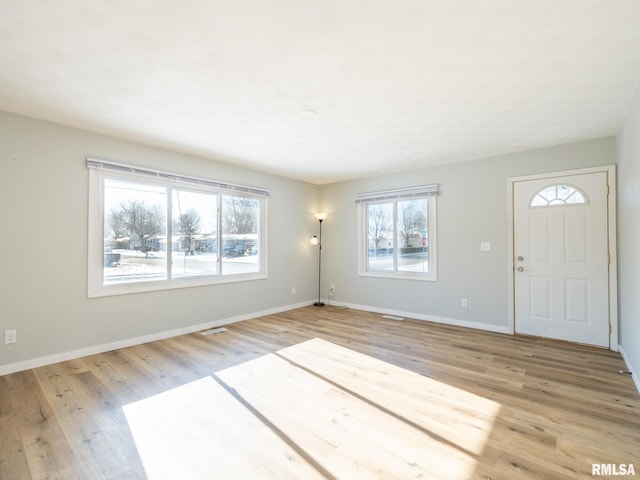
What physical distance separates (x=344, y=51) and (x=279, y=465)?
2553 millimetres

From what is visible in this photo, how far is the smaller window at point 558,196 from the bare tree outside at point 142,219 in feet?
16.2

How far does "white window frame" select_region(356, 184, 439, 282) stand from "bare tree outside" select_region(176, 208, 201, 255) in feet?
9.34

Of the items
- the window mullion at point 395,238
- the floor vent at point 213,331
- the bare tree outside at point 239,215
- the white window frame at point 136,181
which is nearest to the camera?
the white window frame at point 136,181

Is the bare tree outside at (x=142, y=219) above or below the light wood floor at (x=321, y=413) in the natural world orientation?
above

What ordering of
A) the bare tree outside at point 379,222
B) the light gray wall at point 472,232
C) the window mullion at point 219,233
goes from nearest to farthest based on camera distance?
the light gray wall at point 472,232, the window mullion at point 219,233, the bare tree outside at point 379,222

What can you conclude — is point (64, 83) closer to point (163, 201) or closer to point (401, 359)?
point (163, 201)

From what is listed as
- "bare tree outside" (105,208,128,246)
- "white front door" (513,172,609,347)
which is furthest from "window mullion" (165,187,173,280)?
"white front door" (513,172,609,347)

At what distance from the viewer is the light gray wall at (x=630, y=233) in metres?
2.58

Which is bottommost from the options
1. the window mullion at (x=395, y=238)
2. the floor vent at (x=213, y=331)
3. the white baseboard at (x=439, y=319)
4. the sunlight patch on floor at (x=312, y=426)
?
the sunlight patch on floor at (x=312, y=426)

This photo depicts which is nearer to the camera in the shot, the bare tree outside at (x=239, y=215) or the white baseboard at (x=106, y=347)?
the white baseboard at (x=106, y=347)

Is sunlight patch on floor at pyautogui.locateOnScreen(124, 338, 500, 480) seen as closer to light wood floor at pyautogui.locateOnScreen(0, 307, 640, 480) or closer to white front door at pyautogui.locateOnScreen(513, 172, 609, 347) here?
light wood floor at pyautogui.locateOnScreen(0, 307, 640, 480)

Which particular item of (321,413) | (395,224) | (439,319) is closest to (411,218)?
(395,224)

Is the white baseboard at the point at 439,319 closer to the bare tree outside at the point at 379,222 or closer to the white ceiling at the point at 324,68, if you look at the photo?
the bare tree outside at the point at 379,222

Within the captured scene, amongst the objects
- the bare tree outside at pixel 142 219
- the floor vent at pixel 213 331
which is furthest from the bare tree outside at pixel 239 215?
the floor vent at pixel 213 331
